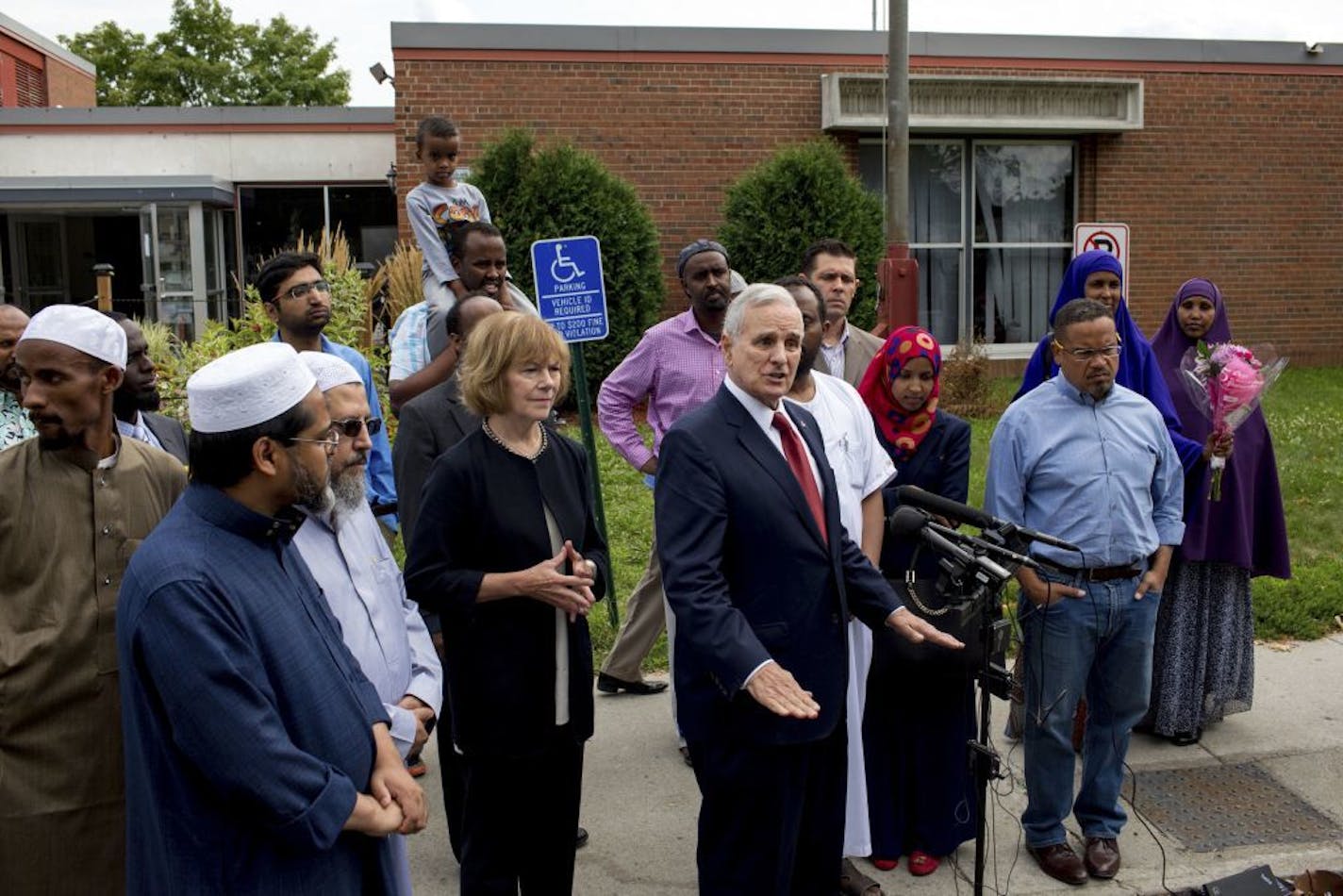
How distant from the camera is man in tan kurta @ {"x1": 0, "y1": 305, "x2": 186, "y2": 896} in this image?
9.87ft

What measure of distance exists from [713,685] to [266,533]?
1.53 metres

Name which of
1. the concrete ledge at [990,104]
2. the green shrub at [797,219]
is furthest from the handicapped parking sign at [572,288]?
the concrete ledge at [990,104]

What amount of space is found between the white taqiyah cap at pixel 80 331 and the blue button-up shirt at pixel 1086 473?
3.00 metres

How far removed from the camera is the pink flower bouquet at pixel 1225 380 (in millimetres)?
5402

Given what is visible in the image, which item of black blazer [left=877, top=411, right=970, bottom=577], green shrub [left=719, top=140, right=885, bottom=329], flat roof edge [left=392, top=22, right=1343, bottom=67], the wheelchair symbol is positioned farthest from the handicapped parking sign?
flat roof edge [left=392, top=22, right=1343, bottom=67]

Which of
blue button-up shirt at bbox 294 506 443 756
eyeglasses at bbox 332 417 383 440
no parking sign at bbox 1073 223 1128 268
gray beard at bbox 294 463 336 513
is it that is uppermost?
no parking sign at bbox 1073 223 1128 268

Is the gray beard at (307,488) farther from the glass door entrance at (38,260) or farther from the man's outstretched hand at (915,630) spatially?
the glass door entrance at (38,260)

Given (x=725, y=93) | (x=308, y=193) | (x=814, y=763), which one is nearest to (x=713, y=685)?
(x=814, y=763)

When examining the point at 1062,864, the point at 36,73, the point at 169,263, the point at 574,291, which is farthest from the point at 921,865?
the point at 36,73

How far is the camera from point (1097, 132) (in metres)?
16.6

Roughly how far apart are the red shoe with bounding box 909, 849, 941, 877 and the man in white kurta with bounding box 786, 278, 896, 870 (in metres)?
0.27

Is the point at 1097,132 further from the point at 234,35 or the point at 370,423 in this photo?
the point at 234,35

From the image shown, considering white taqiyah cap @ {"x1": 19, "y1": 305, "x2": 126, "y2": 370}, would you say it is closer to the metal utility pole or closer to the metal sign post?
the metal sign post

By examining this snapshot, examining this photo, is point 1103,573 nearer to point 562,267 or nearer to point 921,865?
point 921,865
